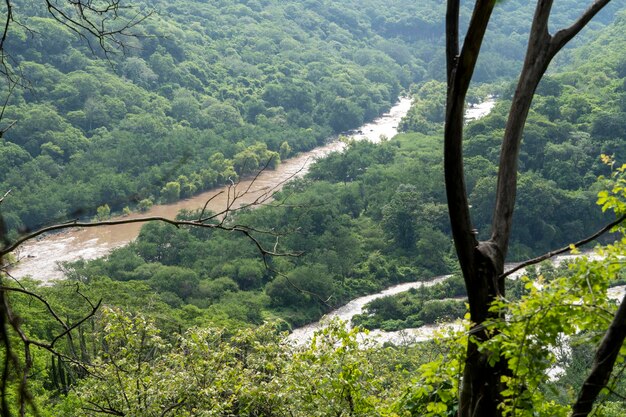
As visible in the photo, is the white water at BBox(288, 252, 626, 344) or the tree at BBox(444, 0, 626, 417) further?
the white water at BBox(288, 252, 626, 344)

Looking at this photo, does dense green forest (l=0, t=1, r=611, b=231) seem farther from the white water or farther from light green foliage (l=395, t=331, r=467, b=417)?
light green foliage (l=395, t=331, r=467, b=417)

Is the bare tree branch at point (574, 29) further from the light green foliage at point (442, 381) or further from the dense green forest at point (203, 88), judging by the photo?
the dense green forest at point (203, 88)

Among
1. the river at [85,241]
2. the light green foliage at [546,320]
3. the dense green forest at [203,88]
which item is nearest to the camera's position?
the light green foliage at [546,320]

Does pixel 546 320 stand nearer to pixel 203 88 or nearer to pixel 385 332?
pixel 385 332

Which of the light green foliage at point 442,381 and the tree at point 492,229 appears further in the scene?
the light green foliage at point 442,381

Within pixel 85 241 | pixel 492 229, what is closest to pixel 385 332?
pixel 85 241

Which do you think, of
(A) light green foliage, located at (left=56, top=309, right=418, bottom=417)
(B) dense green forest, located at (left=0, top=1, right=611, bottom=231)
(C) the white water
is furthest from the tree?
(B) dense green forest, located at (left=0, top=1, right=611, bottom=231)

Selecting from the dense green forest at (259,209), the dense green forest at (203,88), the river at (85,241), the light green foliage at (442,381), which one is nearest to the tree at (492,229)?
the light green foliage at (442,381)

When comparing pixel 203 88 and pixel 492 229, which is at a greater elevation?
pixel 203 88
